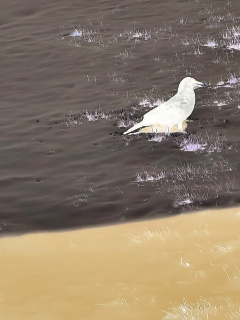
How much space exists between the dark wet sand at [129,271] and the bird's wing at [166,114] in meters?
3.13

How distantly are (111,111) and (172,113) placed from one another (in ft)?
6.76

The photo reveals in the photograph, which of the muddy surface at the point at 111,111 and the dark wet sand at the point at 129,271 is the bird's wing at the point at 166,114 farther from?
the dark wet sand at the point at 129,271

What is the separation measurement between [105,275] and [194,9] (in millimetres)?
15001

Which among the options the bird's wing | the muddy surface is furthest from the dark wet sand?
the bird's wing

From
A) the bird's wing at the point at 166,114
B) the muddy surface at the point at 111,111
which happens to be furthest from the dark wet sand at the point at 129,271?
the bird's wing at the point at 166,114

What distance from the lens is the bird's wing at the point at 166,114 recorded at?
12.0 m

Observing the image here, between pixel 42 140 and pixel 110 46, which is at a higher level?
pixel 110 46

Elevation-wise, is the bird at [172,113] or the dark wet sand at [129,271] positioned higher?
the bird at [172,113]

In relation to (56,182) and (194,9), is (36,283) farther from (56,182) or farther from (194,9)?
(194,9)

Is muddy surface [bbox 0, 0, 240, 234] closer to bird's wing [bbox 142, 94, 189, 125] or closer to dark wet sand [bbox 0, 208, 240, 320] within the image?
bird's wing [bbox 142, 94, 189, 125]

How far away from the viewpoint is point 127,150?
38.7ft

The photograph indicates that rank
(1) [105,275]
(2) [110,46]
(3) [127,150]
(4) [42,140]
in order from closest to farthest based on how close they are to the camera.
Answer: (1) [105,275] < (3) [127,150] < (4) [42,140] < (2) [110,46]

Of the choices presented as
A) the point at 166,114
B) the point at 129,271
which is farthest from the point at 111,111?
the point at 129,271

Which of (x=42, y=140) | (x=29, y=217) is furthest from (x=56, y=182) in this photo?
(x=42, y=140)
